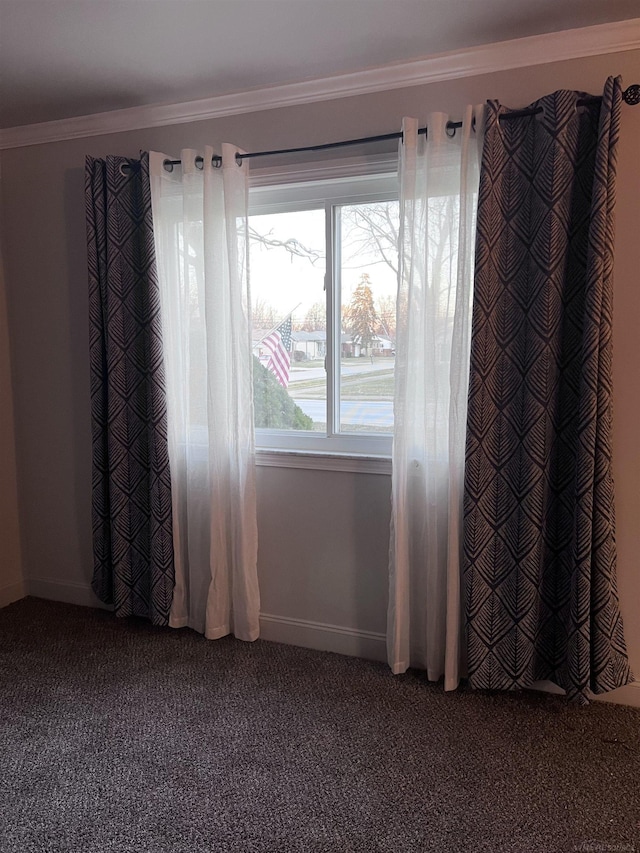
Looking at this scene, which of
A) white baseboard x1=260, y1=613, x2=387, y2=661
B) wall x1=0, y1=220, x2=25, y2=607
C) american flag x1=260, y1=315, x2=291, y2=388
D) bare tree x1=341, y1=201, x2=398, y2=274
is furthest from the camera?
wall x1=0, y1=220, x2=25, y2=607

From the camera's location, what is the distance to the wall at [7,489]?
310cm

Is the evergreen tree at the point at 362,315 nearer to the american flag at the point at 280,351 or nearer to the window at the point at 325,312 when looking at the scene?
the window at the point at 325,312

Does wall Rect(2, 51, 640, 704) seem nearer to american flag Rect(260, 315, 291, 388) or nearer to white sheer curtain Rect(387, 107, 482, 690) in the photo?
white sheer curtain Rect(387, 107, 482, 690)

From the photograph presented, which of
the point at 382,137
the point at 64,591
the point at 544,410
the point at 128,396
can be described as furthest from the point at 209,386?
the point at 64,591

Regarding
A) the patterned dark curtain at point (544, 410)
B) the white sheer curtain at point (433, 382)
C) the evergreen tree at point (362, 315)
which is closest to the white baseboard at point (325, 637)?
the white sheer curtain at point (433, 382)

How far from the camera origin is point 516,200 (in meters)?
2.09

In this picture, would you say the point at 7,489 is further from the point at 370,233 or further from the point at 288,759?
the point at 370,233

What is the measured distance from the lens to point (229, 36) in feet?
6.75

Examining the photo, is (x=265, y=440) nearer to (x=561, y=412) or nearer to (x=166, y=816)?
(x=561, y=412)

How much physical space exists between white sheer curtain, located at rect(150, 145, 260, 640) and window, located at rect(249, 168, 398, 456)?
0.70 feet

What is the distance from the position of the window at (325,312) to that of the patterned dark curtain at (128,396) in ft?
1.53

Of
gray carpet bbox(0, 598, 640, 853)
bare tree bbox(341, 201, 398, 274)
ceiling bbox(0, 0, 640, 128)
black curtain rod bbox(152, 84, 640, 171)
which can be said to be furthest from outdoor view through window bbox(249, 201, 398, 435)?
gray carpet bbox(0, 598, 640, 853)

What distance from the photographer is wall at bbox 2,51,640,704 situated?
2123 mm

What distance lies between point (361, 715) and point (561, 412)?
1.31 metres
